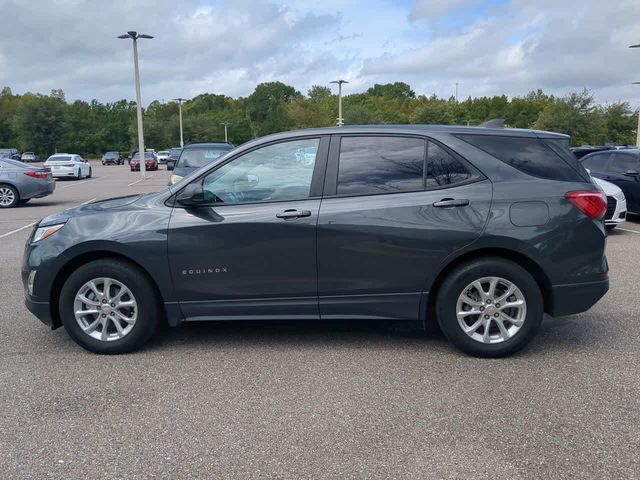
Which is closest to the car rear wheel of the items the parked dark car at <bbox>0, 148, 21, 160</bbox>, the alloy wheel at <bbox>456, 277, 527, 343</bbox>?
the alloy wheel at <bbox>456, 277, 527, 343</bbox>

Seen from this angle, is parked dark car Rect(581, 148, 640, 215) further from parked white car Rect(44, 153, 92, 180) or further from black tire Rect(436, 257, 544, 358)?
parked white car Rect(44, 153, 92, 180)

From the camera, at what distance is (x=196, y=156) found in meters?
14.7

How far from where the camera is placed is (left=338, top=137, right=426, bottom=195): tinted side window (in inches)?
183

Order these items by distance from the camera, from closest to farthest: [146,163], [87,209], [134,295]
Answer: [134,295] → [87,209] → [146,163]

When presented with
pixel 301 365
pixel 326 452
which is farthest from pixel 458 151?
pixel 326 452

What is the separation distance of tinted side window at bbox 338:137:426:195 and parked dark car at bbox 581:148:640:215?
9.01m

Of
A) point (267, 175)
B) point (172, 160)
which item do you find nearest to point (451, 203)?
point (267, 175)

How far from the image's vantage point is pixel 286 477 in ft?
10.00

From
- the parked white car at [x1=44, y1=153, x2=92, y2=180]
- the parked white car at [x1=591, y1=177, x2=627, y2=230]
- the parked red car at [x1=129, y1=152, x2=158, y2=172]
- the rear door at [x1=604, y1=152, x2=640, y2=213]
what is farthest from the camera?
the parked red car at [x1=129, y1=152, x2=158, y2=172]

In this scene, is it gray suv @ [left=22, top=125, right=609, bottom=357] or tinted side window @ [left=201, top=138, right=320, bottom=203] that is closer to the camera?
gray suv @ [left=22, top=125, right=609, bottom=357]

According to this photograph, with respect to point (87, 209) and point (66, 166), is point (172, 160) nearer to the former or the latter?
point (66, 166)

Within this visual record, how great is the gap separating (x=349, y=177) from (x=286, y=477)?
7.72ft

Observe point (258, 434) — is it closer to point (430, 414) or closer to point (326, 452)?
point (326, 452)

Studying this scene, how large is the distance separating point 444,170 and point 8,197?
1536 centimetres
